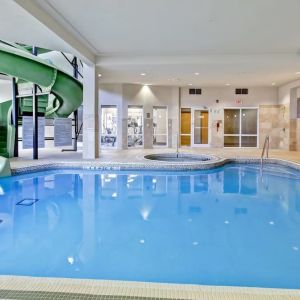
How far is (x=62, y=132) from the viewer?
11070 mm

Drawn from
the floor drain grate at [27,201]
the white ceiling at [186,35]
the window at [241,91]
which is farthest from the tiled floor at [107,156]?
the window at [241,91]

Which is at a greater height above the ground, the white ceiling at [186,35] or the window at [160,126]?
the white ceiling at [186,35]

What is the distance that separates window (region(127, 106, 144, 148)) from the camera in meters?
14.7

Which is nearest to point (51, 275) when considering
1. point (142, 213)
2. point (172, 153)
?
point (142, 213)

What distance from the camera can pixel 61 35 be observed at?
689cm

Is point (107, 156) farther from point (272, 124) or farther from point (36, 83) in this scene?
point (272, 124)

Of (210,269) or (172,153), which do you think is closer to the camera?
(210,269)

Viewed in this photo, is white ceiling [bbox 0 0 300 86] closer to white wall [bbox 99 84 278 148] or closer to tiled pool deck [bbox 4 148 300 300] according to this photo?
white wall [bbox 99 84 278 148]

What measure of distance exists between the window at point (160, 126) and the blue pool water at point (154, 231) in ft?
25.6

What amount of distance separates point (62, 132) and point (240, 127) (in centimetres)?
847

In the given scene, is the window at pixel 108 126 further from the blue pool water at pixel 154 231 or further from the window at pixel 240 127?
the blue pool water at pixel 154 231

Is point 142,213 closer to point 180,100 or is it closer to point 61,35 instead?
point 61,35

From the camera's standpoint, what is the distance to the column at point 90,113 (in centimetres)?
984

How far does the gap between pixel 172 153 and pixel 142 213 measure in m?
6.98
